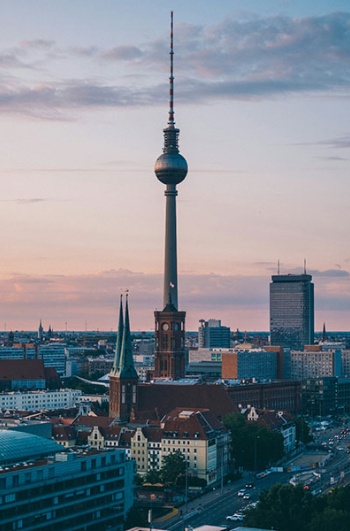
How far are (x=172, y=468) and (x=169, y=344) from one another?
190 feet

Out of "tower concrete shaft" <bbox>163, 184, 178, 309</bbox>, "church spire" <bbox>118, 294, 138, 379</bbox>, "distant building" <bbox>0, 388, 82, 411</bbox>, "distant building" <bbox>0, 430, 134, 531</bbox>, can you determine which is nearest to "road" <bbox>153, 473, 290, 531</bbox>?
"distant building" <bbox>0, 430, 134, 531</bbox>

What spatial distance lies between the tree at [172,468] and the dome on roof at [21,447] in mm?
23737

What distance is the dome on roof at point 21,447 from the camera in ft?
250

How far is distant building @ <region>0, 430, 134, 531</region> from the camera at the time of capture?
7044 centimetres

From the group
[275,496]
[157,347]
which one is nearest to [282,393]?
[157,347]

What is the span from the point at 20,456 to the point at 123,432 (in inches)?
1426

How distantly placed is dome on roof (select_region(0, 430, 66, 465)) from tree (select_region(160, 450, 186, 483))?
23737mm

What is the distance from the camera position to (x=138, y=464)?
110 meters

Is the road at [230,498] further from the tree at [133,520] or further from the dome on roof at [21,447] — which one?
the dome on roof at [21,447]

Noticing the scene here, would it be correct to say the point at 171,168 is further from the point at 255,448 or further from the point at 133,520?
the point at 133,520

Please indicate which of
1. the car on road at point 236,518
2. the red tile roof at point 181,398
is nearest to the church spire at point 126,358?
the red tile roof at point 181,398

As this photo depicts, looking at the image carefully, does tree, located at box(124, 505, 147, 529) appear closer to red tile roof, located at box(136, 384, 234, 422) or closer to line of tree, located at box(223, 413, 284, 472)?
line of tree, located at box(223, 413, 284, 472)

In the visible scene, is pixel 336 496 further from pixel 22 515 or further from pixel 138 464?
pixel 138 464

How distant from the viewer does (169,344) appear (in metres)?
161
